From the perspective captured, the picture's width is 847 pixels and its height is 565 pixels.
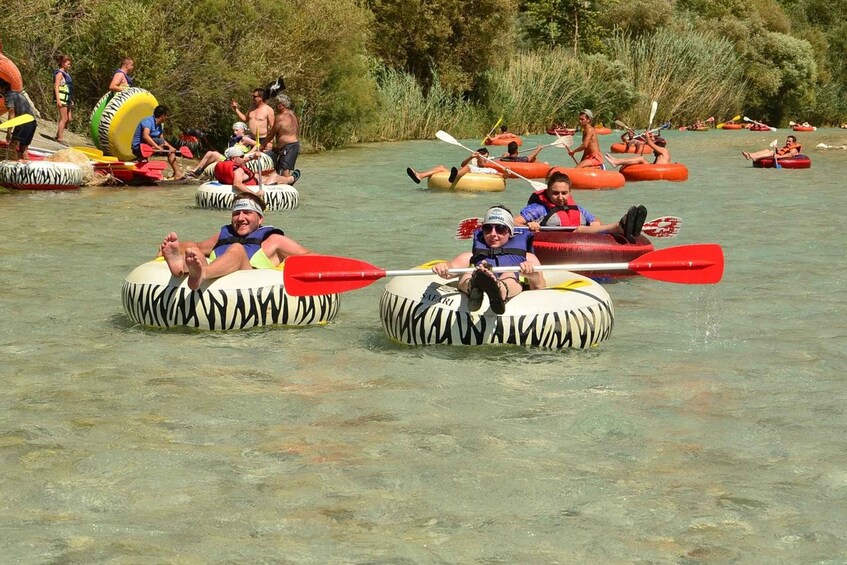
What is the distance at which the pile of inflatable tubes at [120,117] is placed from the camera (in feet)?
57.8

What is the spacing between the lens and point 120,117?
17.6 meters

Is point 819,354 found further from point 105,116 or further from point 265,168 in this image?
point 105,116

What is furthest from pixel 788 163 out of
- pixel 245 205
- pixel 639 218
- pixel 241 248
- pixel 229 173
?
pixel 241 248

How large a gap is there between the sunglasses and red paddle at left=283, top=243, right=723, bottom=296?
44 centimetres

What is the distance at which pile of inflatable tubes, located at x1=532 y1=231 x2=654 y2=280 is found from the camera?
9188mm

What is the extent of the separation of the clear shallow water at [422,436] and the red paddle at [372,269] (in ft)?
1.33

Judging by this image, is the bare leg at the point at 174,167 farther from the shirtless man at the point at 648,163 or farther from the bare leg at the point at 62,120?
the shirtless man at the point at 648,163

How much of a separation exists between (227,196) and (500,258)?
8.15m

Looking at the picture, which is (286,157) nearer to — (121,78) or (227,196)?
(227,196)

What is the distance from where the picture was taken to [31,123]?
16.0 m

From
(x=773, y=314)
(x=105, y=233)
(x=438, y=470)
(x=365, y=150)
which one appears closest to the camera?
(x=438, y=470)

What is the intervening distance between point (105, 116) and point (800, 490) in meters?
14.6

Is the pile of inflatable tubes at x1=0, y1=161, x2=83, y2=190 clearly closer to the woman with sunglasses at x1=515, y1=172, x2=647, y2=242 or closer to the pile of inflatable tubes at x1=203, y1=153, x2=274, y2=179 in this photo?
the pile of inflatable tubes at x1=203, y1=153, x2=274, y2=179

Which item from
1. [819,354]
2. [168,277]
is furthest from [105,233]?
[819,354]
